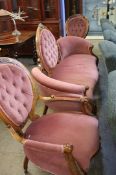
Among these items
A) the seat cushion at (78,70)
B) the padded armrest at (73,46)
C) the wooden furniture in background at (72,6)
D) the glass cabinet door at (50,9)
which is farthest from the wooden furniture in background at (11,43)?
the wooden furniture in background at (72,6)

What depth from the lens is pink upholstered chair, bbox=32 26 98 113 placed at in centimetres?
177

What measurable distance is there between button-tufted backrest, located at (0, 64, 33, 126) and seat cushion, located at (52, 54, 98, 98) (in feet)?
2.32

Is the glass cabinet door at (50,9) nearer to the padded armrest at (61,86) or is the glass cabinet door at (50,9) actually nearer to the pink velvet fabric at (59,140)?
the padded armrest at (61,86)

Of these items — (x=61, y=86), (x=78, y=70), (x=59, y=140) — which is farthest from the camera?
(x=78, y=70)

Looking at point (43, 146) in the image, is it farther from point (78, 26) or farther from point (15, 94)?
point (78, 26)

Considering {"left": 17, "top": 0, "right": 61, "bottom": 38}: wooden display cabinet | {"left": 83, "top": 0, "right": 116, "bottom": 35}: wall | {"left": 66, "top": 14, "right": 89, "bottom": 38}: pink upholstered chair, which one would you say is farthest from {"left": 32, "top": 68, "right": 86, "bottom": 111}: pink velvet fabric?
{"left": 83, "top": 0, "right": 116, "bottom": 35}: wall

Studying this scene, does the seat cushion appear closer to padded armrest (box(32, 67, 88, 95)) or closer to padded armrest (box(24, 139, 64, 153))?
padded armrest (box(32, 67, 88, 95))

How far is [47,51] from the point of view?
2.42 m

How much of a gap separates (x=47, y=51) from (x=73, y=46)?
2.73 feet

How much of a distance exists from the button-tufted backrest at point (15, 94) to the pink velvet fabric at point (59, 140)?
14 centimetres

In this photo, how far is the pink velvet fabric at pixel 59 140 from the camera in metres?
Result: 1.25

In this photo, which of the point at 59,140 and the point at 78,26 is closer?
the point at 59,140

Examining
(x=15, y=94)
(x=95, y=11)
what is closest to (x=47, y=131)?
(x=15, y=94)

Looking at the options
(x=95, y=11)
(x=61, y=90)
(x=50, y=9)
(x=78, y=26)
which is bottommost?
A: (x=61, y=90)
